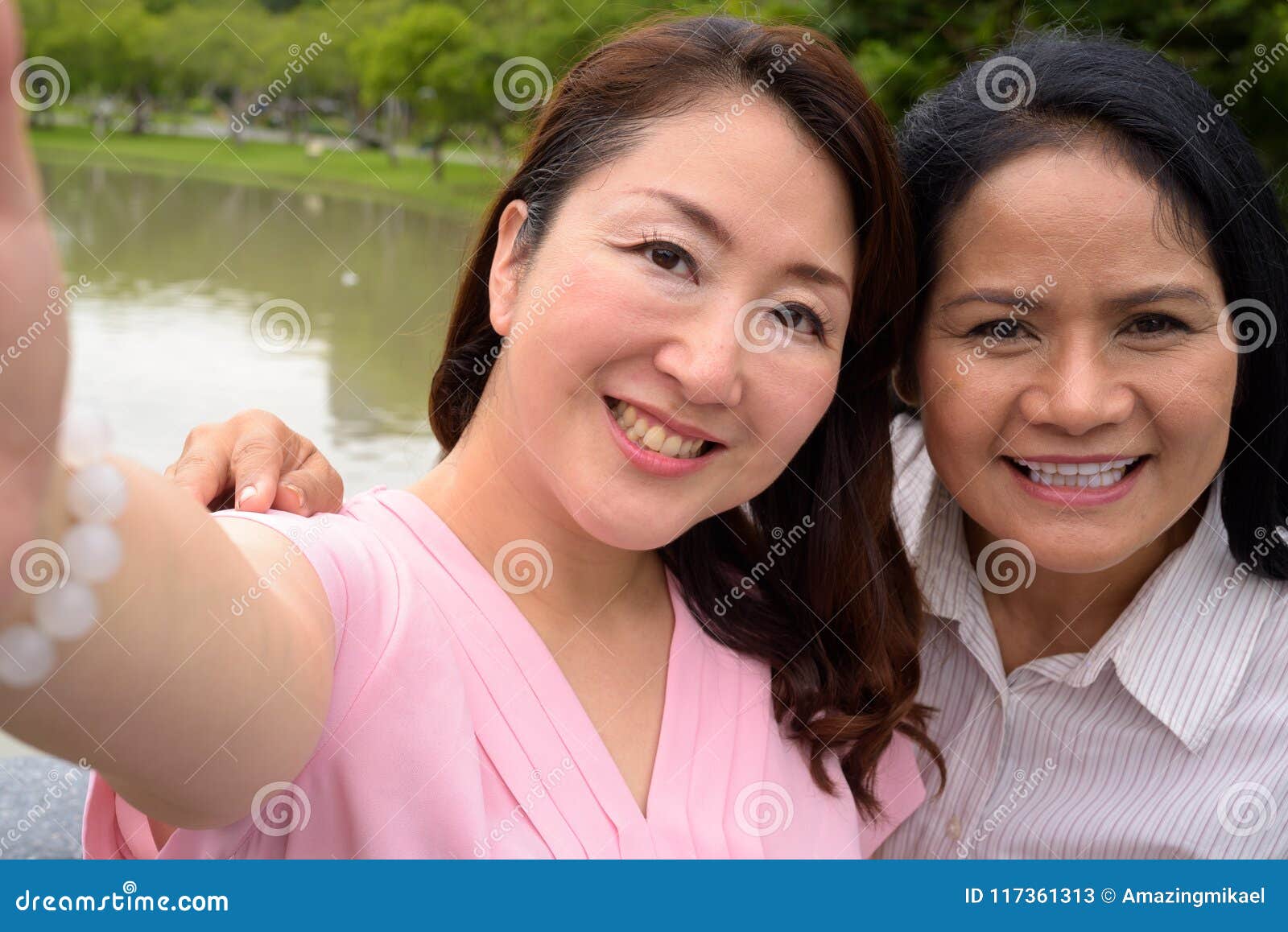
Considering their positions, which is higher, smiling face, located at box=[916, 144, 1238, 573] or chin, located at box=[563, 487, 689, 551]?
smiling face, located at box=[916, 144, 1238, 573]

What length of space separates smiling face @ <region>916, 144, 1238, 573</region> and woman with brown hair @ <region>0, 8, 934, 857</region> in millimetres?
125

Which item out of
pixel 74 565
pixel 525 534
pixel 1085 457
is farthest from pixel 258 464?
pixel 1085 457

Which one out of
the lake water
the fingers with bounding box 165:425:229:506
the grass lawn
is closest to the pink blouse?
the fingers with bounding box 165:425:229:506

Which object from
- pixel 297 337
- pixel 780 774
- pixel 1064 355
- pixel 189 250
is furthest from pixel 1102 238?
pixel 189 250

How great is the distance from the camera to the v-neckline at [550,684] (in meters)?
1.63

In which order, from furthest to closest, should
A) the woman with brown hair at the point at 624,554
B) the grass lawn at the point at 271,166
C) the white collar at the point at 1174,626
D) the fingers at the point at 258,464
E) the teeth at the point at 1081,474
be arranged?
the grass lawn at the point at 271,166 < the white collar at the point at 1174,626 < the teeth at the point at 1081,474 < the fingers at the point at 258,464 < the woman with brown hair at the point at 624,554

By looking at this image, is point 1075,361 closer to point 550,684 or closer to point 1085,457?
point 1085,457

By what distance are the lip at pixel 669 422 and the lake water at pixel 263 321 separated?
0.58 metres

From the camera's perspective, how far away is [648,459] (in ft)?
5.38

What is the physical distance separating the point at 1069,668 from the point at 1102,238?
72 cm

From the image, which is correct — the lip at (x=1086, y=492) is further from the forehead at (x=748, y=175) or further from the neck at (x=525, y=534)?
the neck at (x=525, y=534)

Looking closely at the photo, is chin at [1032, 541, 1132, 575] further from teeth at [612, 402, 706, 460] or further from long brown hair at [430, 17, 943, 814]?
teeth at [612, 402, 706, 460]

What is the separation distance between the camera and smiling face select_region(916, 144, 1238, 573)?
187cm

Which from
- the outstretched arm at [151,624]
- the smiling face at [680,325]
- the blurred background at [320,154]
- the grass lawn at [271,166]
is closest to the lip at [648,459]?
the smiling face at [680,325]
